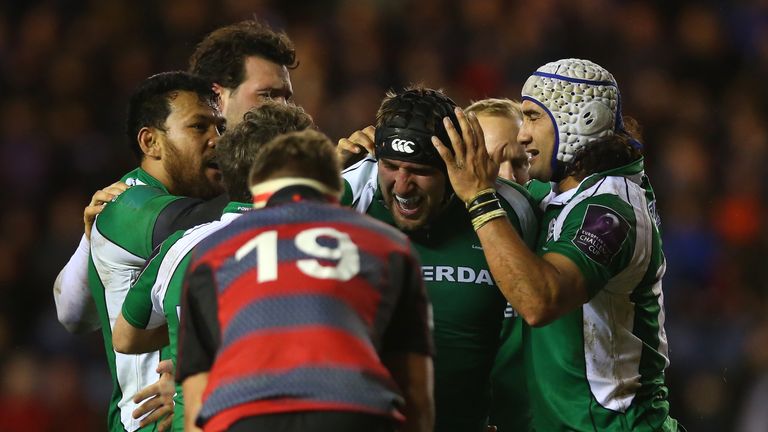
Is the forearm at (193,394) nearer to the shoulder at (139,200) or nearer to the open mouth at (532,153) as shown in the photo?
the shoulder at (139,200)

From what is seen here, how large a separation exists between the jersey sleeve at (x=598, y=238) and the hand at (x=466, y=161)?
1.05 feet

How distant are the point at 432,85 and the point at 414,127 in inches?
248

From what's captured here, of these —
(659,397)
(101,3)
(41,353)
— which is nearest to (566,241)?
→ (659,397)

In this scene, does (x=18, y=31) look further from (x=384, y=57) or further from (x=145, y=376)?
(x=145, y=376)

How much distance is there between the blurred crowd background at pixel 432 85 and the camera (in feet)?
31.1

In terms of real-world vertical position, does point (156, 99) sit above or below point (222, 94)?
above

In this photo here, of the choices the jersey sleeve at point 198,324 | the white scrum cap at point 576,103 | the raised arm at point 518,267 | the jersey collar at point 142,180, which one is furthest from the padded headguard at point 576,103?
the jersey sleeve at point 198,324

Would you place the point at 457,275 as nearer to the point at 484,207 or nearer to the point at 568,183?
the point at 484,207

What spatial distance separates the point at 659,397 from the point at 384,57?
7147mm

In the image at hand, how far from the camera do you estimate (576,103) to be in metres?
4.84

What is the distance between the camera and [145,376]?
499cm

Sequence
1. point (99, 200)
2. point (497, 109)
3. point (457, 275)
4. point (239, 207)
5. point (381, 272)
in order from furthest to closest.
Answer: point (497, 109), point (99, 200), point (457, 275), point (239, 207), point (381, 272)

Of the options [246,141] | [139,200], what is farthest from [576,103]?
[139,200]

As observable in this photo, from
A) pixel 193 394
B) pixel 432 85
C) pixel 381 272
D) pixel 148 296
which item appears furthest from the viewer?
pixel 432 85
